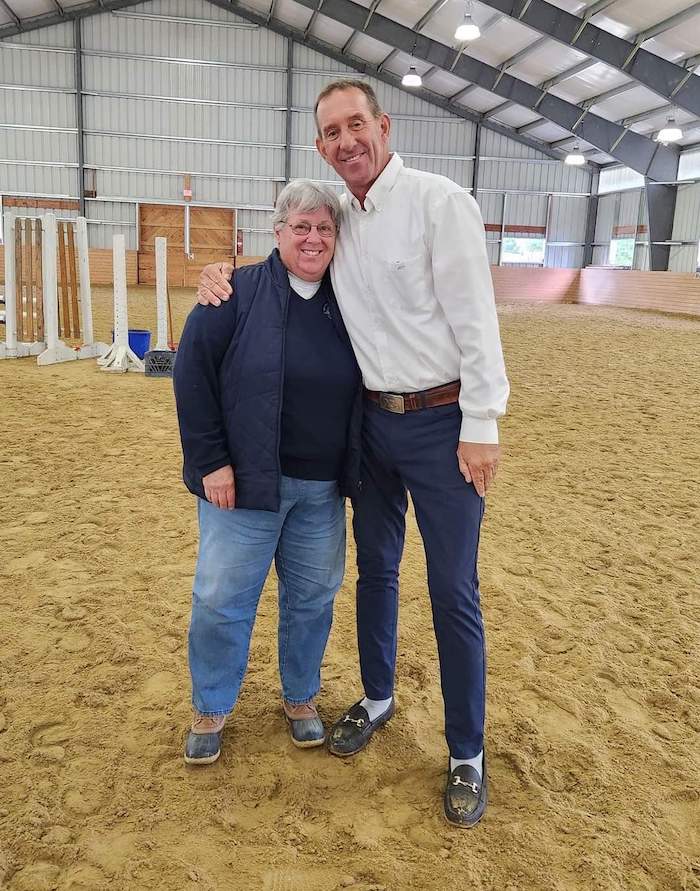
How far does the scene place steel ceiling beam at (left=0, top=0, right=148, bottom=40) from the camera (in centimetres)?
2058

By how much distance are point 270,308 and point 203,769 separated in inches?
55.7

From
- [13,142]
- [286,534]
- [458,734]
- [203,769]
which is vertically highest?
[13,142]

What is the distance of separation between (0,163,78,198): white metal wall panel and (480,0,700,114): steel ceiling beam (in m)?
Answer: 13.3

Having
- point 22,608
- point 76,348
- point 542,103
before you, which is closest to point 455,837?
point 22,608

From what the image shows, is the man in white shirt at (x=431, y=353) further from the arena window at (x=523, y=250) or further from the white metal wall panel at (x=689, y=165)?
the arena window at (x=523, y=250)

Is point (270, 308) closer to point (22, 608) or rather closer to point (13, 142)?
point (22, 608)

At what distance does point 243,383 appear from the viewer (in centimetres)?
208

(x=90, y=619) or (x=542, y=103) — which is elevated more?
(x=542, y=103)

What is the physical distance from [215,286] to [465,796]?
161cm

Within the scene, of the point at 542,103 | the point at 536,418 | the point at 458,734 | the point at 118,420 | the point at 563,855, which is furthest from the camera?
the point at 542,103

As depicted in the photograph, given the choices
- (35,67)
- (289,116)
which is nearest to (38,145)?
(35,67)

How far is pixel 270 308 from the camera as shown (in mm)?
2072

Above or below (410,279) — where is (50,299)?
below

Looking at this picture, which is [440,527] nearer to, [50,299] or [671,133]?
[50,299]
